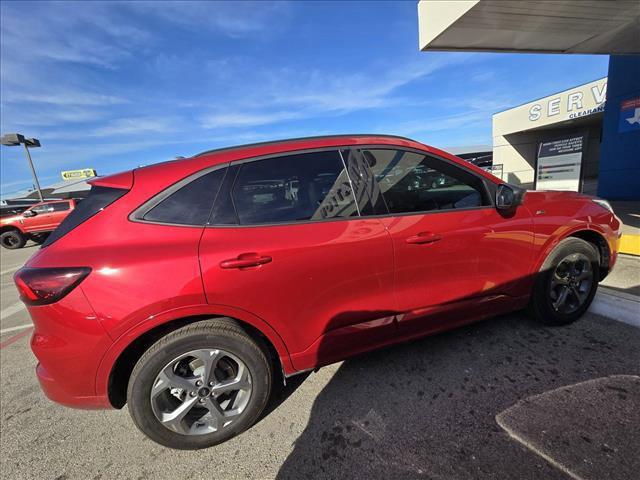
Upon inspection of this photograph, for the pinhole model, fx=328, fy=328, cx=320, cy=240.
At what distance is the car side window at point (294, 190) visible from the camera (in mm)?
2109

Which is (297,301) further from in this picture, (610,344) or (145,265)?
(610,344)

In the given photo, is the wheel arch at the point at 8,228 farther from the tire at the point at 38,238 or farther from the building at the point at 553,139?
the building at the point at 553,139

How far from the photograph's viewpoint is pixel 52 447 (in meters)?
2.24

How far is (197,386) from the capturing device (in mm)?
2023

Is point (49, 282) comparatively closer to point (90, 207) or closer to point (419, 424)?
point (90, 207)

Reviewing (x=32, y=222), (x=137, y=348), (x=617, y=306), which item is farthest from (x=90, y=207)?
(x=32, y=222)

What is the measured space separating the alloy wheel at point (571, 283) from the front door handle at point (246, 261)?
8.44 ft

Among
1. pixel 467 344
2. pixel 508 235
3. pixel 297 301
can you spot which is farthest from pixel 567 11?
pixel 297 301

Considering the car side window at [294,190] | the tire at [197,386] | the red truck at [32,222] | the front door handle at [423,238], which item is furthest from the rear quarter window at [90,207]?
the red truck at [32,222]

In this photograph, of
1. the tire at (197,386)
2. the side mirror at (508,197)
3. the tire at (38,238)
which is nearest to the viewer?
the tire at (197,386)

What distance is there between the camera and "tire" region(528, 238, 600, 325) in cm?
286

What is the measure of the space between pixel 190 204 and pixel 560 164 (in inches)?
313

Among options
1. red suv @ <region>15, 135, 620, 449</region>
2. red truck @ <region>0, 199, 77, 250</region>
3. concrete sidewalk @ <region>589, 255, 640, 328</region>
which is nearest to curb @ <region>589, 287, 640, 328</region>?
concrete sidewalk @ <region>589, 255, 640, 328</region>

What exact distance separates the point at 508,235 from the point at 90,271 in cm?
286
